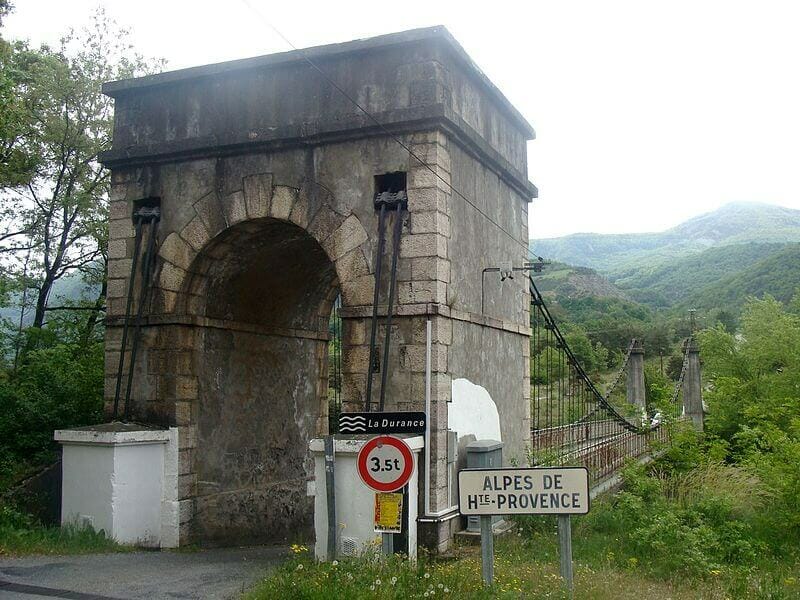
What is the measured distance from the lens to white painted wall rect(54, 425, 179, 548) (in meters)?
8.89

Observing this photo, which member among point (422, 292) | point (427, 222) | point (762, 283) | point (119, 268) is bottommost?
point (422, 292)

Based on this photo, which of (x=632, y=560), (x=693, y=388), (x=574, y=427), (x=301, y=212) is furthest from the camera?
(x=693, y=388)

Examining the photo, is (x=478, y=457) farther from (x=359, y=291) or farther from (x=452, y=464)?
(x=359, y=291)

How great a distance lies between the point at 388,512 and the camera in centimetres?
588

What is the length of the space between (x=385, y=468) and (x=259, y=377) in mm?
5432

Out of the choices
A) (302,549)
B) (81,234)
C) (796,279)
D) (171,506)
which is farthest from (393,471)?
(796,279)

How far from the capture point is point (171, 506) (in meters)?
9.30

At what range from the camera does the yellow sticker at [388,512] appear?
586 cm

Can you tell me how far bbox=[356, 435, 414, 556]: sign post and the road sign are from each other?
1.40 ft

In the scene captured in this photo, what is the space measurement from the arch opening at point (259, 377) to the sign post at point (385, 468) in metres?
4.18

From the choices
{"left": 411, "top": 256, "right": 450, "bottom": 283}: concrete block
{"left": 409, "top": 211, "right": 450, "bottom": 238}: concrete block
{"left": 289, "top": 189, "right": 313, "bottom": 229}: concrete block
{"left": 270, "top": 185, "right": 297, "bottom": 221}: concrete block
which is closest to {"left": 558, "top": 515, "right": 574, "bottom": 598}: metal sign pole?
{"left": 411, "top": 256, "right": 450, "bottom": 283}: concrete block

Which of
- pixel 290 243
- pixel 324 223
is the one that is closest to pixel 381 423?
pixel 324 223

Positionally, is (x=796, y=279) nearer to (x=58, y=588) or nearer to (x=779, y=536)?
(x=779, y=536)

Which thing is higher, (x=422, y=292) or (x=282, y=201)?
(x=282, y=201)
